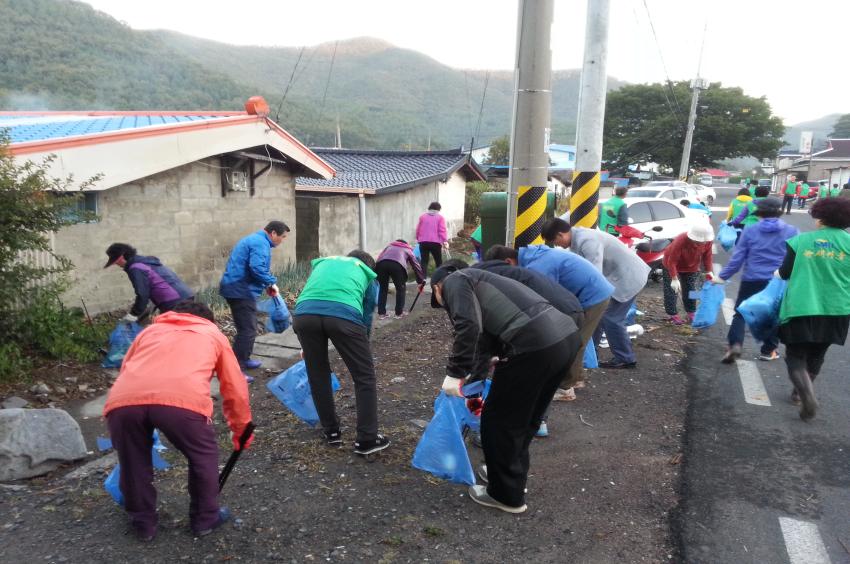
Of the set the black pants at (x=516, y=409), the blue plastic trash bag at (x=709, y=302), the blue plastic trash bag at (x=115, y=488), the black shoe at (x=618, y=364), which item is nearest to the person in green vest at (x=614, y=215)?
the blue plastic trash bag at (x=709, y=302)

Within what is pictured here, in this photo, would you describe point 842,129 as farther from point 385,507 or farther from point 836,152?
point 385,507

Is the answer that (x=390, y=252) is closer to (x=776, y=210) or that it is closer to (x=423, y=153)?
(x=776, y=210)

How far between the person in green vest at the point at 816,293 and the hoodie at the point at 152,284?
5005 millimetres

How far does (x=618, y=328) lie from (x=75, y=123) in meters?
7.73

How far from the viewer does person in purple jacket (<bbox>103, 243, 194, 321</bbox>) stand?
5352 millimetres

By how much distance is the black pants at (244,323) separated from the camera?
6.11 meters

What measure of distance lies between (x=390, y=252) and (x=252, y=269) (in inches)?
127

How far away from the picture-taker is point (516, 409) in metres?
3.41

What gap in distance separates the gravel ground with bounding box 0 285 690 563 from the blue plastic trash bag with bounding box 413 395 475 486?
122 mm

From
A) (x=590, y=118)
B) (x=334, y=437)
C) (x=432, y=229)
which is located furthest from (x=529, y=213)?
(x=432, y=229)

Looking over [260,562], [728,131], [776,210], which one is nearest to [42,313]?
[260,562]

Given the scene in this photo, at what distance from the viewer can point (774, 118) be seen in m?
43.8

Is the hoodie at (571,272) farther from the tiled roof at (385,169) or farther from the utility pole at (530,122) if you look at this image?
the tiled roof at (385,169)

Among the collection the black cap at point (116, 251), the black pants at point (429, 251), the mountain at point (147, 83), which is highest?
the mountain at point (147, 83)
